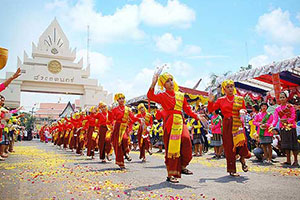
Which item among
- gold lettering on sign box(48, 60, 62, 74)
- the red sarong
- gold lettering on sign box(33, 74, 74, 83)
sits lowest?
the red sarong

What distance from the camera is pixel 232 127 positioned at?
593cm

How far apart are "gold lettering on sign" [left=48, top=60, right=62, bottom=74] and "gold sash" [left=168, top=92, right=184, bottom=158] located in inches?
1452

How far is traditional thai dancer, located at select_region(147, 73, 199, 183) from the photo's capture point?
5062 millimetres

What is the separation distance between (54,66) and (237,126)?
3767 cm

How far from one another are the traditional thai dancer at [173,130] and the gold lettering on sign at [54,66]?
36646 millimetres

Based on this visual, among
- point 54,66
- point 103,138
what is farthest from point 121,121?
point 54,66

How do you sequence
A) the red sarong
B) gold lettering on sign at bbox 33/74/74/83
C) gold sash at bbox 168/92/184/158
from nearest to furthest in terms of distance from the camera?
gold sash at bbox 168/92/184/158 < the red sarong < gold lettering on sign at bbox 33/74/74/83

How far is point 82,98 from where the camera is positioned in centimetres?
4125

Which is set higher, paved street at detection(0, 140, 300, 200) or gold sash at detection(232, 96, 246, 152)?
gold sash at detection(232, 96, 246, 152)

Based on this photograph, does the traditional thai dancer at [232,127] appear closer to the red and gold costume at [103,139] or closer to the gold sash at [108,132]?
the gold sash at [108,132]

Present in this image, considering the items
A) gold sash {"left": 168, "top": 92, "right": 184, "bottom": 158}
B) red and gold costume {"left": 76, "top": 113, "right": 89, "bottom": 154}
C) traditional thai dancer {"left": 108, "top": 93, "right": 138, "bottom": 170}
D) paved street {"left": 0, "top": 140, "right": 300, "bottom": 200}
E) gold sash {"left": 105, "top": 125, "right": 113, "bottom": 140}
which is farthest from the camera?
red and gold costume {"left": 76, "top": 113, "right": 89, "bottom": 154}

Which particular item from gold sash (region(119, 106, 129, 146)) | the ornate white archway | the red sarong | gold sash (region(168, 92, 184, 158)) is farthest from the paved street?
the ornate white archway

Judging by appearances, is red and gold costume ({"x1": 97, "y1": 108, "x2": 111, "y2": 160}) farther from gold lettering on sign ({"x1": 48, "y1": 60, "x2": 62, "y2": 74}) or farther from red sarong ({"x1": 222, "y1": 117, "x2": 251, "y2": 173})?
gold lettering on sign ({"x1": 48, "y1": 60, "x2": 62, "y2": 74})

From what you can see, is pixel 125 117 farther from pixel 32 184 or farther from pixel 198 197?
pixel 198 197
